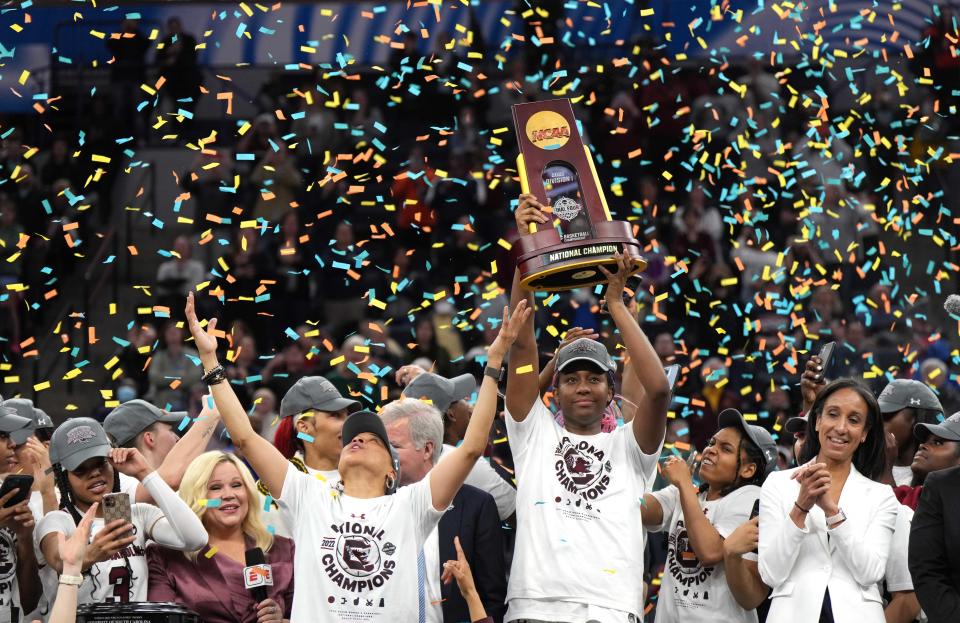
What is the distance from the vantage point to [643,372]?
614 centimetres

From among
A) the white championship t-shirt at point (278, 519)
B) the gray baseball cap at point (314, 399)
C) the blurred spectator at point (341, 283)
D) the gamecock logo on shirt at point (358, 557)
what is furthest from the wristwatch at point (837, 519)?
the blurred spectator at point (341, 283)

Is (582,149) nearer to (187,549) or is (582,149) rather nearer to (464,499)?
(464,499)

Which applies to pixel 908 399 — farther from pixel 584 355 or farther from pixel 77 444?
pixel 77 444

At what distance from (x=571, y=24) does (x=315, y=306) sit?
4.53 m

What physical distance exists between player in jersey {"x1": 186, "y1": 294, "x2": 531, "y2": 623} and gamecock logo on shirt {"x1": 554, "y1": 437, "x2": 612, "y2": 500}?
0.56 meters

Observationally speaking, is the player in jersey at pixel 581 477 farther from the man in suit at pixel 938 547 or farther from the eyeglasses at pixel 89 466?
the eyeglasses at pixel 89 466

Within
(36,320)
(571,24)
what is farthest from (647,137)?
(36,320)

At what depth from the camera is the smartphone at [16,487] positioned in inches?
244

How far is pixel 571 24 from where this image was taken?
16094 millimetres

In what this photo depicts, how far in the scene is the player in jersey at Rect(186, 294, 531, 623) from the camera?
5719mm

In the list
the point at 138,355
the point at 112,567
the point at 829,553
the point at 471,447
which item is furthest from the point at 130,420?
the point at 138,355

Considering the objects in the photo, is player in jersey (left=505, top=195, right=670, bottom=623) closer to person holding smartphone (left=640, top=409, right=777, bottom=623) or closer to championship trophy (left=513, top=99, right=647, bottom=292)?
championship trophy (left=513, top=99, right=647, bottom=292)

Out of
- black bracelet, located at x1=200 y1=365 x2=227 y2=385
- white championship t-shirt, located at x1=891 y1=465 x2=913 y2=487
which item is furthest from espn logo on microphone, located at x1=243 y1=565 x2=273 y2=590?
white championship t-shirt, located at x1=891 y1=465 x2=913 y2=487

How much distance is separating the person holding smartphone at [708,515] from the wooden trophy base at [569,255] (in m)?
0.87
